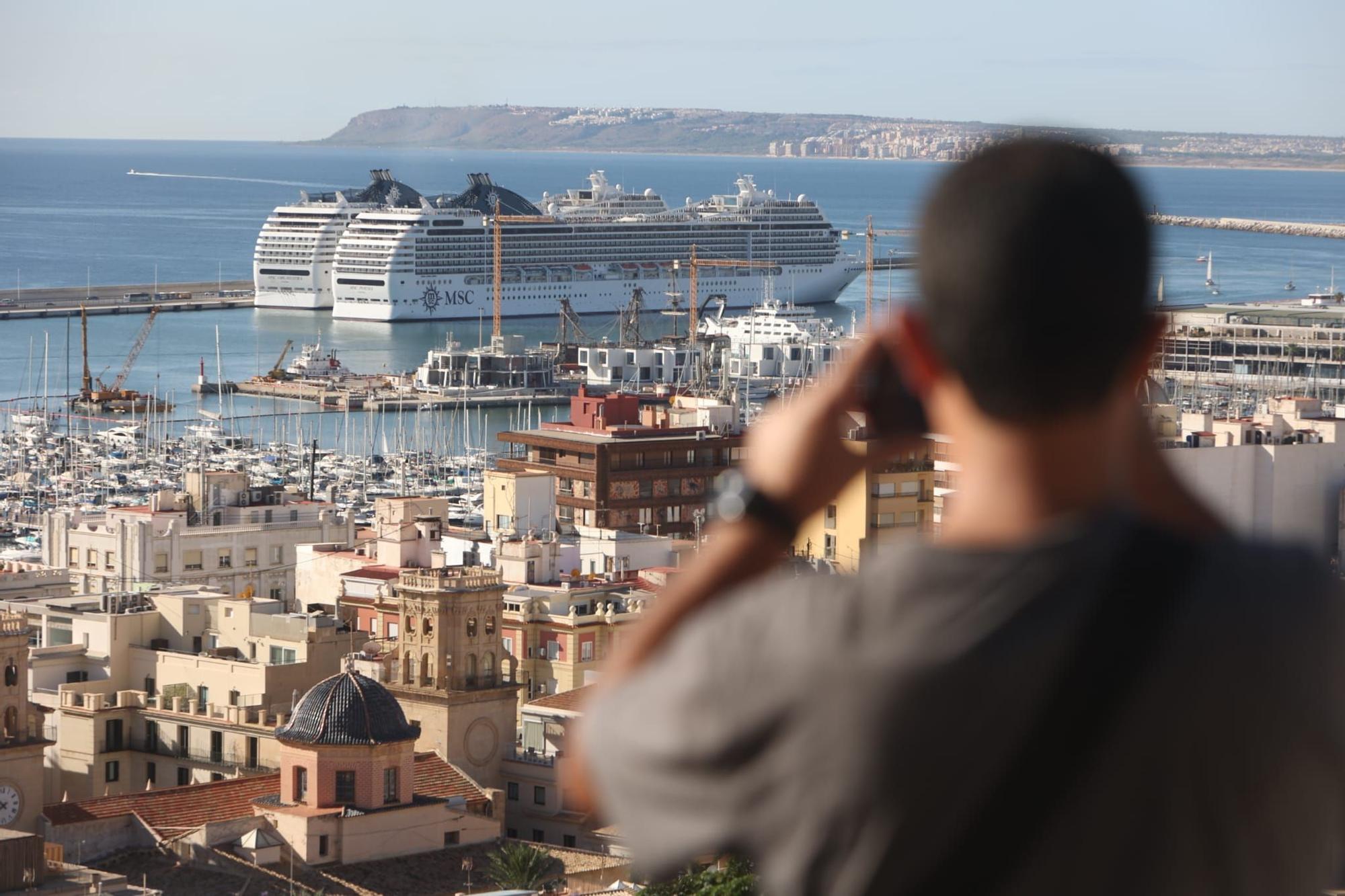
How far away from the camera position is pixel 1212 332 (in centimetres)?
5128

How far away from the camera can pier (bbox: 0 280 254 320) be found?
224 ft

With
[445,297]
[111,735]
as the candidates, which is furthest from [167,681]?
[445,297]

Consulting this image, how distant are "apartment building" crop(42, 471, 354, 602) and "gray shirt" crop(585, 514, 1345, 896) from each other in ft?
69.8

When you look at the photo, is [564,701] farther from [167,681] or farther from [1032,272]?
[1032,272]

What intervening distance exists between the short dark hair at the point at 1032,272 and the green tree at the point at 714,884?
812 cm

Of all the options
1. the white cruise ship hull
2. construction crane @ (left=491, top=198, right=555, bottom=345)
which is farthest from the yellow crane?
construction crane @ (left=491, top=198, right=555, bottom=345)

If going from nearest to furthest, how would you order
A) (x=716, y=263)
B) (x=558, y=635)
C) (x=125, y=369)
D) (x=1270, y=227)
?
1. (x=558, y=635)
2. (x=125, y=369)
3. (x=716, y=263)
4. (x=1270, y=227)

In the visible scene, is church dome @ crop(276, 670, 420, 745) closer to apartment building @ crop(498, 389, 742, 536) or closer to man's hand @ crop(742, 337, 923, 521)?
apartment building @ crop(498, 389, 742, 536)

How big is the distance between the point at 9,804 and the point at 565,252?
59394 millimetres

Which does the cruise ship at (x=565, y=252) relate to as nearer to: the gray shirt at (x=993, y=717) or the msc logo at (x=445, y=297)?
the msc logo at (x=445, y=297)

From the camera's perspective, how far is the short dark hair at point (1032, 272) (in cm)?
94

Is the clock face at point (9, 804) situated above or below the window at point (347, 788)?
below

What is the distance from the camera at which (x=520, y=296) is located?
72375 millimetres

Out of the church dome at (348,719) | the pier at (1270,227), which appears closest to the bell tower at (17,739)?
the church dome at (348,719)
